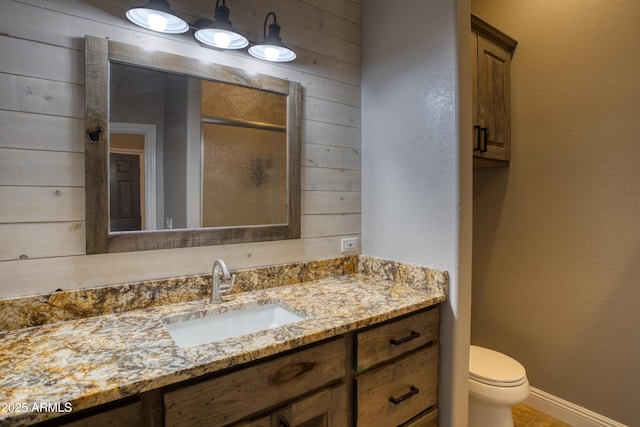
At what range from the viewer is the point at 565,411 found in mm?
1967

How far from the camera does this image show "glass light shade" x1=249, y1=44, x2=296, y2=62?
1.47m

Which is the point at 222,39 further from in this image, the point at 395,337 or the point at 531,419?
the point at 531,419

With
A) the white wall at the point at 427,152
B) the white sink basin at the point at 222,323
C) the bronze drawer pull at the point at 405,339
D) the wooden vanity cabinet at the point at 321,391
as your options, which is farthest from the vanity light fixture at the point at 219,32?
the bronze drawer pull at the point at 405,339

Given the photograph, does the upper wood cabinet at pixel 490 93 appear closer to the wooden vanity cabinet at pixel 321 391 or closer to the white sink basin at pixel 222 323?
the wooden vanity cabinet at pixel 321 391

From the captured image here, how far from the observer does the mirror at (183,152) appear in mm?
1161

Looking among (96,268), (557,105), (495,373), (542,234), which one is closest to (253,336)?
(96,268)

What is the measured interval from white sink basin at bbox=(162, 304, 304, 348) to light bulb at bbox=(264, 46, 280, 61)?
3.56ft

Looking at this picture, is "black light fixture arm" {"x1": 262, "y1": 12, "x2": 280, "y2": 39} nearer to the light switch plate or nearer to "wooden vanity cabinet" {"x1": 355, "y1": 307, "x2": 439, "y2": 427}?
the light switch plate

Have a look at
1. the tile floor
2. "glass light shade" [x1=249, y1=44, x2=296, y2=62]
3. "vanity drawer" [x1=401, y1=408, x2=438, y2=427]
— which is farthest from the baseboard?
"glass light shade" [x1=249, y1=44, x2=296, y2=62]

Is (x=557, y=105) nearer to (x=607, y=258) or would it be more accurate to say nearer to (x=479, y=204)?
(x=479, y=204)

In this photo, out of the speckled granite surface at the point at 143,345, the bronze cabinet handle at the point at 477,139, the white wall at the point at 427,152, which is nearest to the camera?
the speckled granite surface at the point at 143,345

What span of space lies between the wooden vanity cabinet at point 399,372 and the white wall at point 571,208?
42.9 inches

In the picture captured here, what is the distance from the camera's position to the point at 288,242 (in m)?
1.63

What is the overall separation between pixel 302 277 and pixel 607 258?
1635 millimetres
